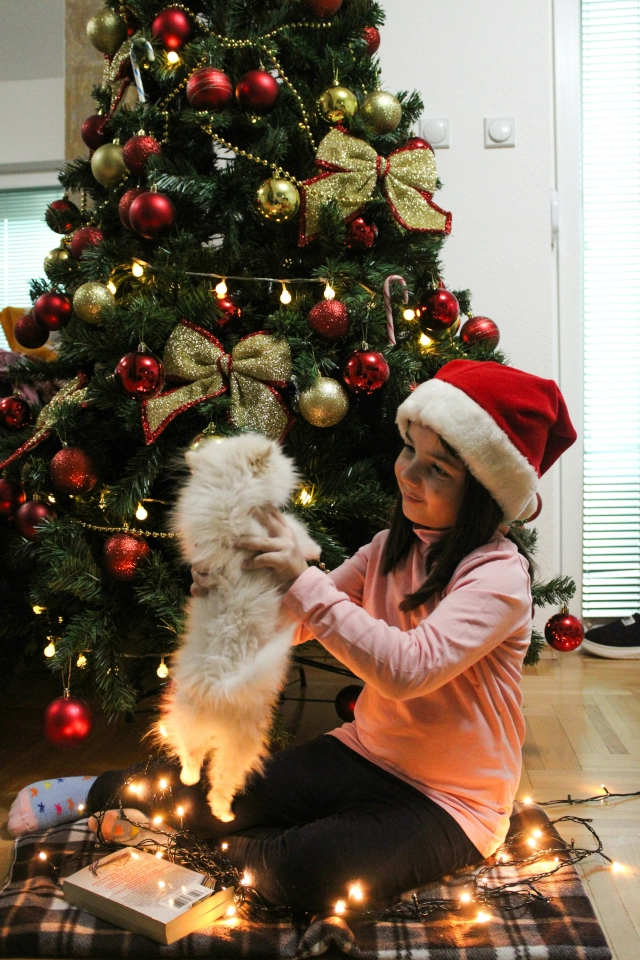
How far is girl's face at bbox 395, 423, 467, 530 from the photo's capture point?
3.80 ft

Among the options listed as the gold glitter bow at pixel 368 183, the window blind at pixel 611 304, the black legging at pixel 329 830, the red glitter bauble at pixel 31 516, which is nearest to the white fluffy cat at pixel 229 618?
the black legging at pixel 329 830

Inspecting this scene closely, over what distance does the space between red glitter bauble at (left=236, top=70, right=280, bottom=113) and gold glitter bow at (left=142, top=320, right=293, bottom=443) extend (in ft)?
1.46

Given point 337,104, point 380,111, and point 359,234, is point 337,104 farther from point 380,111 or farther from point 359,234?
point 359,234

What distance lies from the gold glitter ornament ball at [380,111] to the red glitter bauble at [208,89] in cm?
30

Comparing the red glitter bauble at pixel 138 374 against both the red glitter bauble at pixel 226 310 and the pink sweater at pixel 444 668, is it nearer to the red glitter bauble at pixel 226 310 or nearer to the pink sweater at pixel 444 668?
the red glitter bauble at pixel 226 310

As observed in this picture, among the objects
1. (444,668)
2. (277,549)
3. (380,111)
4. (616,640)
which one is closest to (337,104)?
(380,111)

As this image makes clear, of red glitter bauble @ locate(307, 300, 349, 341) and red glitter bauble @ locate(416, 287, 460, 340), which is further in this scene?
red glitter bauble @ locate(416, 287, 460, 340)

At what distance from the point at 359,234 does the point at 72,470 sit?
0.72 meters

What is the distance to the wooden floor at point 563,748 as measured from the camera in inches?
49.7

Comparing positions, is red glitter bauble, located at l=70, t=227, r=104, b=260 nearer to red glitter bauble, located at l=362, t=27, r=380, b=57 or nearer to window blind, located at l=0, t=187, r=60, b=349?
red glitter bauble, located at l=362, t=27, r=380, b=57

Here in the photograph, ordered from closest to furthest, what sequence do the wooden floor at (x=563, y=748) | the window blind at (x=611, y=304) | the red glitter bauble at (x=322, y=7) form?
1. the wooden floor at (x=563, y=748)
2. the red glitter bauble at (x=322, y=7)
3. the window blind at (x=611, y=304)

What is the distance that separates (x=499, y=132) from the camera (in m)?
2.43

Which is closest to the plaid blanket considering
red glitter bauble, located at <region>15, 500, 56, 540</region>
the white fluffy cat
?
the white fluffy cat

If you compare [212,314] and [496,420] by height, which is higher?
[212,314]
